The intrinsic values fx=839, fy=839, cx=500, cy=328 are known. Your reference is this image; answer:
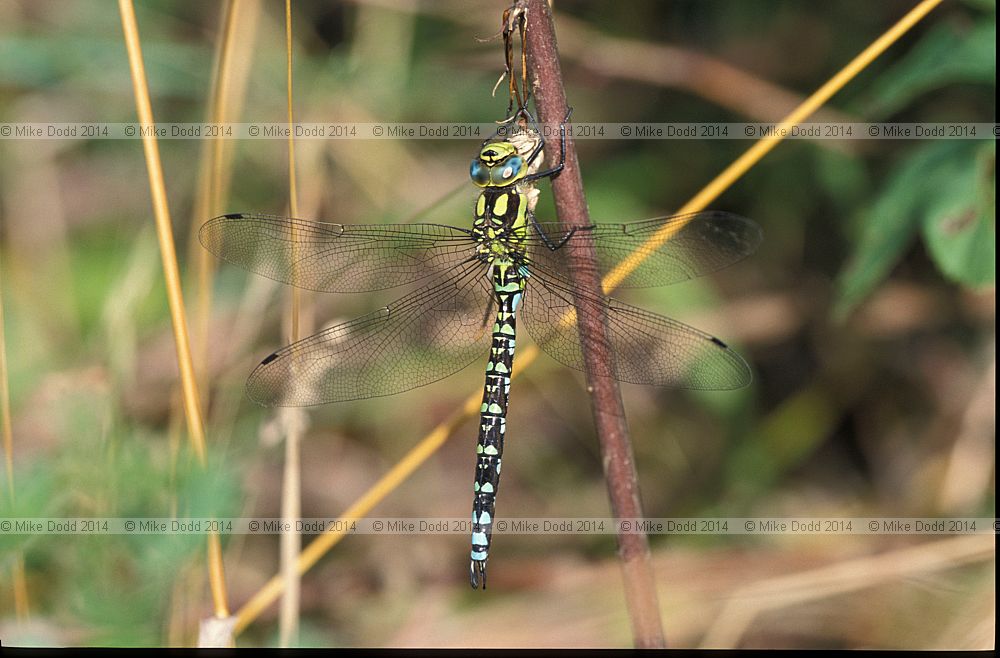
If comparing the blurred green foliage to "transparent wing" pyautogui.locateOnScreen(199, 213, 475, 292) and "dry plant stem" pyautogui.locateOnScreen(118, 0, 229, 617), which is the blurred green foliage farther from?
"dry plant stem" pyautogui.locateOnScreen(118, 0, 229, 617)

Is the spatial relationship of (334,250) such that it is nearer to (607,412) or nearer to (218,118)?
(218,118)

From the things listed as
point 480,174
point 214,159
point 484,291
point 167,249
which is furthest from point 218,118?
point 484,291

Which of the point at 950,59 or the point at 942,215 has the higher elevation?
the point at 950,59

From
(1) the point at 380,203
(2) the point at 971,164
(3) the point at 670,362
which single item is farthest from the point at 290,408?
(2) the point at 971,164

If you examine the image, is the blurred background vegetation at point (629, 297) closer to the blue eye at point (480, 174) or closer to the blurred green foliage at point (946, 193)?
the blurred green foliage at point (946, 193)

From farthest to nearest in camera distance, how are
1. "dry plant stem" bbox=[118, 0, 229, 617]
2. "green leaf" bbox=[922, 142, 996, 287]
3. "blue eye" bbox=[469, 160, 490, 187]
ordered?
"green leaf" bbox=[922, 142, 996, 287] < "blue eye" bbox=[469, 160, 490, 187] < "dry plant stem" bbox=[118, 0, 229, 617]

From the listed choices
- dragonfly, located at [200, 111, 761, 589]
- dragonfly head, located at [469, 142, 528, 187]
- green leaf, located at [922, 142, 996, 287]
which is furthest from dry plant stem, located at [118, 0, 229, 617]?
green leaf, located at [922, 142, 996, 287]
